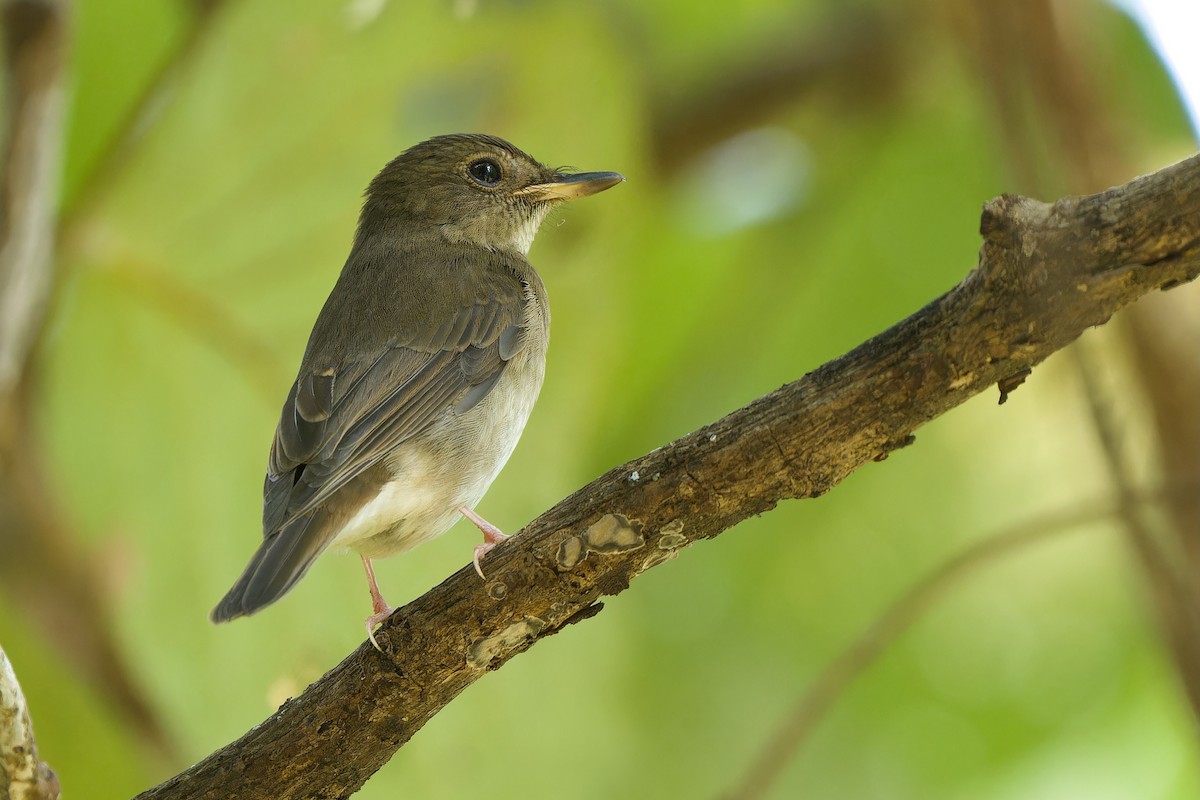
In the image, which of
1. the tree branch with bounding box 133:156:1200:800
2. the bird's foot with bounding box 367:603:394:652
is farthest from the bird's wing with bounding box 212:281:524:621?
the tree branch with bounding box 133:156:1200:800

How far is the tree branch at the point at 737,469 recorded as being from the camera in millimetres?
2064

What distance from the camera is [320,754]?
2.65 meters

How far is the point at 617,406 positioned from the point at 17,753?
246 centimetres

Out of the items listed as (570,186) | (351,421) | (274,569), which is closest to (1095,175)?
(570,186)

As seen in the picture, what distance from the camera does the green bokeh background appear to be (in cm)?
367

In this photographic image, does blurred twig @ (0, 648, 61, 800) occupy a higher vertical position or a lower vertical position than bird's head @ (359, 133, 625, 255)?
lower

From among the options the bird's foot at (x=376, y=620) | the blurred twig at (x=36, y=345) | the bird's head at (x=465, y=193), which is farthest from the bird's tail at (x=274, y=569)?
the bird's head at (x=465, y=193)

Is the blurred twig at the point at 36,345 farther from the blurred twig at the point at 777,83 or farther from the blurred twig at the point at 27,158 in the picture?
the blurred twig at the point at 777,83

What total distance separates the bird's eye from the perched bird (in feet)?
0.18

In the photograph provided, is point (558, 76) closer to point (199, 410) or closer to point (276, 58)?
point (276, 58)

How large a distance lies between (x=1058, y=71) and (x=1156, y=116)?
936mm

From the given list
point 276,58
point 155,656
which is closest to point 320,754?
point 155,656

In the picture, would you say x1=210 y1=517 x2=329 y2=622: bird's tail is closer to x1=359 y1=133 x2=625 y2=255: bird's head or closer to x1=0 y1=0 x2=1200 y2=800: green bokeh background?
x1=0 y1=0 x2=1200 y2=800: green bokeh background

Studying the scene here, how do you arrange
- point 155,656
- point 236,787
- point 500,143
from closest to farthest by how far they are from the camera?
point 236,787
point 155,656
point 500,143
